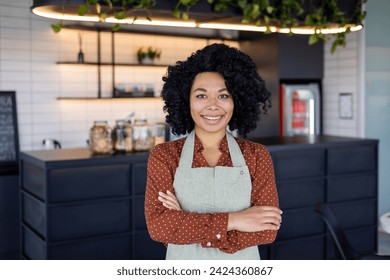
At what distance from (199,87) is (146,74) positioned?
461 centimetres

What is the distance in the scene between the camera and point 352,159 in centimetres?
410

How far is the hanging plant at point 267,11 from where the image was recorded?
310 cm

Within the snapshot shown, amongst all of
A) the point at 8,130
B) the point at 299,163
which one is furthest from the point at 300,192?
the point at 8,130

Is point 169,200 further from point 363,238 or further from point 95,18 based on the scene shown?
point 363,238

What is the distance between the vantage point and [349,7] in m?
3.87

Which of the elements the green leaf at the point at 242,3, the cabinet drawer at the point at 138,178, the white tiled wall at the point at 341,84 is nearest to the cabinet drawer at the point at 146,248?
the cabinet drawer at the point at 138,178

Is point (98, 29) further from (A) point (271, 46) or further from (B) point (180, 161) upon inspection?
(B) point (180, 161)

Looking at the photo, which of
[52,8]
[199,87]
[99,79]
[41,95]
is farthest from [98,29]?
[199,87]

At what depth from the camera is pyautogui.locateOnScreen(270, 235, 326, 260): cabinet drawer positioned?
384 cm

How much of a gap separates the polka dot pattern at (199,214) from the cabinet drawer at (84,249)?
5.63 ft

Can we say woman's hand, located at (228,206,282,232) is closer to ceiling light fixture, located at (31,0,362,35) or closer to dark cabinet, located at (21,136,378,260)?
dark cabinet, located at (21,136,378,260)

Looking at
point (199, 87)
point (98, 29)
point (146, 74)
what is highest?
point (98, 29)

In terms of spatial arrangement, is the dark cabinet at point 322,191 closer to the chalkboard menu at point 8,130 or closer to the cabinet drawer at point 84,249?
the cabinet drawer at point 84,249

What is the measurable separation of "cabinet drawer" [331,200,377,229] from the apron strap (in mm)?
2564
